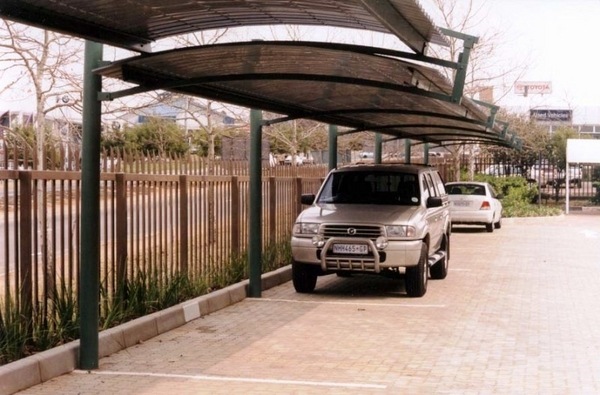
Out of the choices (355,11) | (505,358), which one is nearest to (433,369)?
(505,358)

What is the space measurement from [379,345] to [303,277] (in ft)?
13.6

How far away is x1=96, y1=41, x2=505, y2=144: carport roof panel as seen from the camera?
9.02 m

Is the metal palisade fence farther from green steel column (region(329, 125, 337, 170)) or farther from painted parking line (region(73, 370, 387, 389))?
green steel column (region(329, 125, 337, 170))

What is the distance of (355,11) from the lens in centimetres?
786

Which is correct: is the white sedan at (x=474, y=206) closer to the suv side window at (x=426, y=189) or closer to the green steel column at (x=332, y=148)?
the green steel column at (x=332, y=148)

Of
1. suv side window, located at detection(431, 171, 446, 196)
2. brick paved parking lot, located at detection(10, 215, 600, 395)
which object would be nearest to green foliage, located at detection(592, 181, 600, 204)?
suv side window, located at detection(431, 171, 446, 196)

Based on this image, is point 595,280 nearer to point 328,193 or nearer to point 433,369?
point 328,193

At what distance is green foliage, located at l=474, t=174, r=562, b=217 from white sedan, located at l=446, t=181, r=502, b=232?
20.8 feet

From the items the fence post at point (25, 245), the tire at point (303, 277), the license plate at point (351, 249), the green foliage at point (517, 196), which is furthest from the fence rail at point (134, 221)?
the green foliage at point (517, 196)

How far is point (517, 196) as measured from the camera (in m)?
38.8

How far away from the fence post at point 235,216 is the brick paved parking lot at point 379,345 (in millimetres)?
912

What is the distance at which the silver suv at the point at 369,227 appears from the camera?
512 inches

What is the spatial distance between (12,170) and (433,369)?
4.05m

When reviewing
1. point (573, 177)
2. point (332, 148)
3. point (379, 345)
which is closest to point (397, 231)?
point (379, 345)
